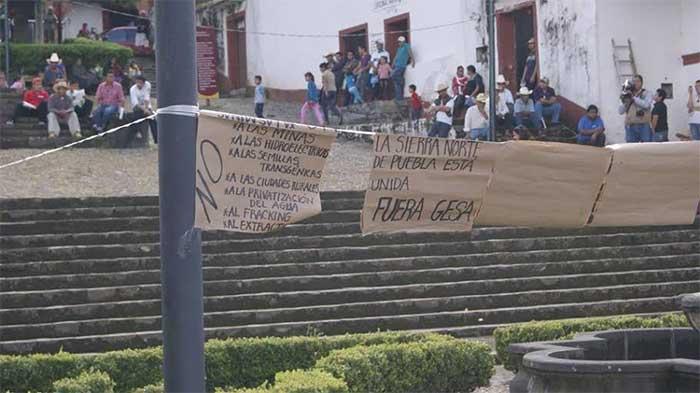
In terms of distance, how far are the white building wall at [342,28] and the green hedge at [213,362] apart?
14.8m

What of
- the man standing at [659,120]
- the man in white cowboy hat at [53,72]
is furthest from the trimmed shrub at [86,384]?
the man in white cowboy hat at [53,72]

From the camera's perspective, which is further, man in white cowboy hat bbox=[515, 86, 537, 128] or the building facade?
the building facade

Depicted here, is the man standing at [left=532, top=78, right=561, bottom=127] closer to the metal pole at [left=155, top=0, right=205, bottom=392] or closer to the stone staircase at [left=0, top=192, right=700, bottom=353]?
the stone staircase at [left=0, top=192, right=700, bottom=353]

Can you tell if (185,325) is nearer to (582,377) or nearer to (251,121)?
(251,121)

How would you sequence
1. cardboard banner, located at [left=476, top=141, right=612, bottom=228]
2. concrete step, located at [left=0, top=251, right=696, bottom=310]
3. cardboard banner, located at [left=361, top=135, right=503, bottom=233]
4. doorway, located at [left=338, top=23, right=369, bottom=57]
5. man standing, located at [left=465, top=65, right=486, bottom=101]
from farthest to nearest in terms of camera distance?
doorway, located at [left=338, top=23, right=369, bottom=57], man standing, located at [left=465, top=65, right=486, bottom=101], concrete step, located at [left=0, top=251, right=696, bottom=310], cardboard banner, located at [left=476, top=141, right=612, bottom=228], cardboard banner, located at [left=361, top=135, right=503, bottom=233]

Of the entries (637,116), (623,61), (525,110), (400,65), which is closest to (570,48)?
(623,61)

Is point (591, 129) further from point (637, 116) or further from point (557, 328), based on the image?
point (557, 328)

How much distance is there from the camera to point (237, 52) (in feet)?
122

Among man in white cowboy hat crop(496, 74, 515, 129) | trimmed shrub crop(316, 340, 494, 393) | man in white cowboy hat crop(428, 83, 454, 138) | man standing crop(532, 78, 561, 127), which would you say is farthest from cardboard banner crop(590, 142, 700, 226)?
man standing crop(532, 78, 561, 127)

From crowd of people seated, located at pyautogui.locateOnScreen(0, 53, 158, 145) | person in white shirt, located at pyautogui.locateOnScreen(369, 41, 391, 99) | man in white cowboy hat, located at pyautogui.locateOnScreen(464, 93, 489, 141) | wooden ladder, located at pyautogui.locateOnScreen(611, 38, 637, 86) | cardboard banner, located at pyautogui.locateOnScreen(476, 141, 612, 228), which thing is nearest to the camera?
cardboard banner, located at pyautogui.locateOnScreen(476, 141, 612, 228)

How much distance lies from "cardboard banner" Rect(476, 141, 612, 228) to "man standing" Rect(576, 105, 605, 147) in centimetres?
1386

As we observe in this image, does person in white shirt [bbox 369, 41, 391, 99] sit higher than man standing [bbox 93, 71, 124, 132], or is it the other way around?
person in white shirt [bbox 369, 41, 391, 99]

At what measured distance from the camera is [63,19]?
3794 cm

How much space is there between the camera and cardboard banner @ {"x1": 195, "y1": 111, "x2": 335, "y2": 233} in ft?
18.7
